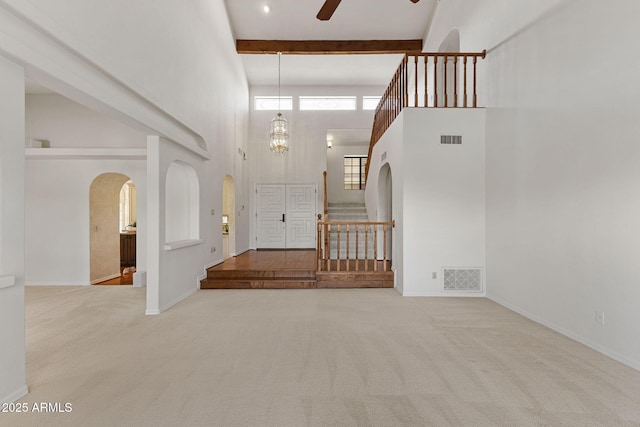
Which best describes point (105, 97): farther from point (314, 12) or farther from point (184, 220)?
point (314, 12)

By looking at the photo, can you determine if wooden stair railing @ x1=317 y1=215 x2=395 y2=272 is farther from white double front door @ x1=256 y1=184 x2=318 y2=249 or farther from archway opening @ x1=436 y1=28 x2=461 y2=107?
archway opening @ x1=436 y1=28 x2=461 y2=107

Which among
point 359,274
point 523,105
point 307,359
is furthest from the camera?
point 359,274

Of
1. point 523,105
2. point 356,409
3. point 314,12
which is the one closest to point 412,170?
point 523,105

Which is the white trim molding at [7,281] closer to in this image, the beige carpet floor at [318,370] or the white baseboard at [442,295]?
the beige carpet floor at [318,370]

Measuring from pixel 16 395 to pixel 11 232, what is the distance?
117cm

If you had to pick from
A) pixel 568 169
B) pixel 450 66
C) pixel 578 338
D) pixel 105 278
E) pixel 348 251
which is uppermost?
pixel 450 66

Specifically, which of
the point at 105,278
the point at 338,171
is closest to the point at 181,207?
the point at 105,278

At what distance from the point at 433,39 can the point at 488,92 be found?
346cm

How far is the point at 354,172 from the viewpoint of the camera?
12.0 m

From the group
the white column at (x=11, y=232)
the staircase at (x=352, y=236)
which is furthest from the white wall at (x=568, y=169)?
the white column at (x=11, y=232)

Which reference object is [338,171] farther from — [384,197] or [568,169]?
[568,169]

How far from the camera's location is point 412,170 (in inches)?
207

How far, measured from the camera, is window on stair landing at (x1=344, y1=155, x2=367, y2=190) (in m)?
12.0

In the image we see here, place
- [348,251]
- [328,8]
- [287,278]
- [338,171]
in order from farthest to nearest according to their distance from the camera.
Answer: [338,171] → [287,278] → [348,251] → [328,8]
